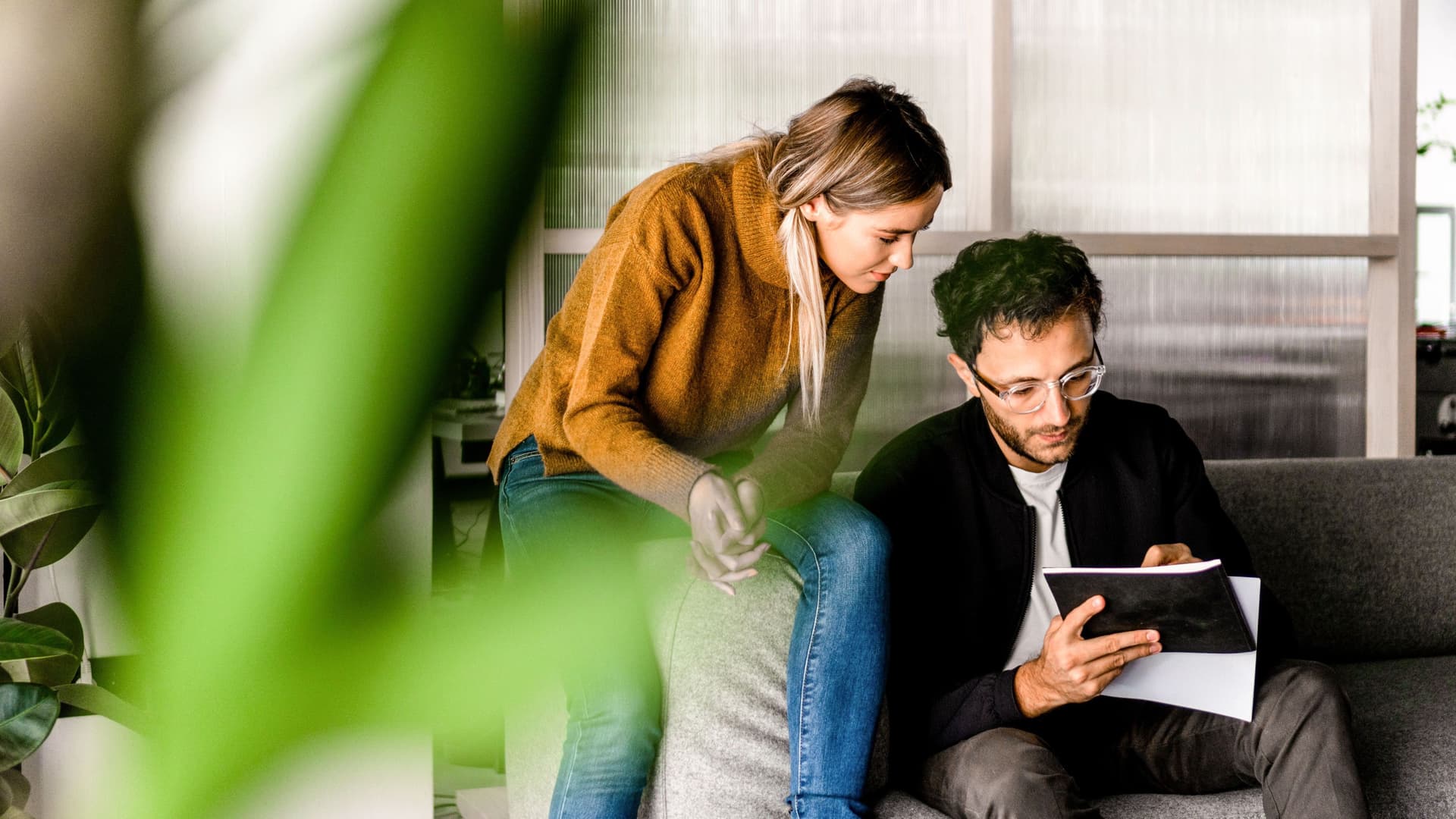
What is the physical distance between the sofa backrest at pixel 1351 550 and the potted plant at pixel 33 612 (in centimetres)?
180

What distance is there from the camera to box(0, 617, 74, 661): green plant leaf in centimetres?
100

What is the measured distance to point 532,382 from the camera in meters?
1.63

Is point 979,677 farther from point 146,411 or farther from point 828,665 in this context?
point 146,411

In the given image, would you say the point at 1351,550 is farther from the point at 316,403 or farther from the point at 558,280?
the point at 316,403

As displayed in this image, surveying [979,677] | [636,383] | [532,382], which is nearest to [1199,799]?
[979,677]

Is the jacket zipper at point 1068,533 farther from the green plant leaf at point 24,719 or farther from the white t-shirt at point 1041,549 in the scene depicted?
the green plant leaf at point 24,719

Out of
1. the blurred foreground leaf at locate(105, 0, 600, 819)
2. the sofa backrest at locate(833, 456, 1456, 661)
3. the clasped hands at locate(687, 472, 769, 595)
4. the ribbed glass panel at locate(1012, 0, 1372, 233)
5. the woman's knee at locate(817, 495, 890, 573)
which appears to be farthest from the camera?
the ribbed glass panel at locate(1012, 0, 1372, 233)

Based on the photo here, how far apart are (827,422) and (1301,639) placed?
3.52ft

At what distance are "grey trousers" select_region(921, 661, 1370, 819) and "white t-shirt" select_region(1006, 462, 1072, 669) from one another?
0.34 ft

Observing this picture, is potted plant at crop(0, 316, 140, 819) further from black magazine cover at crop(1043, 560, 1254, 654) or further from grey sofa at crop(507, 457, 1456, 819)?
black magazine cover at crop(1043, 560, 1254, 654)

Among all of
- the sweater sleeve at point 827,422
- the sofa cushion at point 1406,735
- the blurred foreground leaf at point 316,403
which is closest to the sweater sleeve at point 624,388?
the sweater sleeve at point 827,422

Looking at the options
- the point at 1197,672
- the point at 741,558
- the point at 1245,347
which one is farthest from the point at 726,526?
the point at 1245,347

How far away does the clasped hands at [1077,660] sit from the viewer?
1445 mm

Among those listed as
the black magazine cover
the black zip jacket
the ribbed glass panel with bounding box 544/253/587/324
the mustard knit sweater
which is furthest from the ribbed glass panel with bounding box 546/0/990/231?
the black magazine cover
